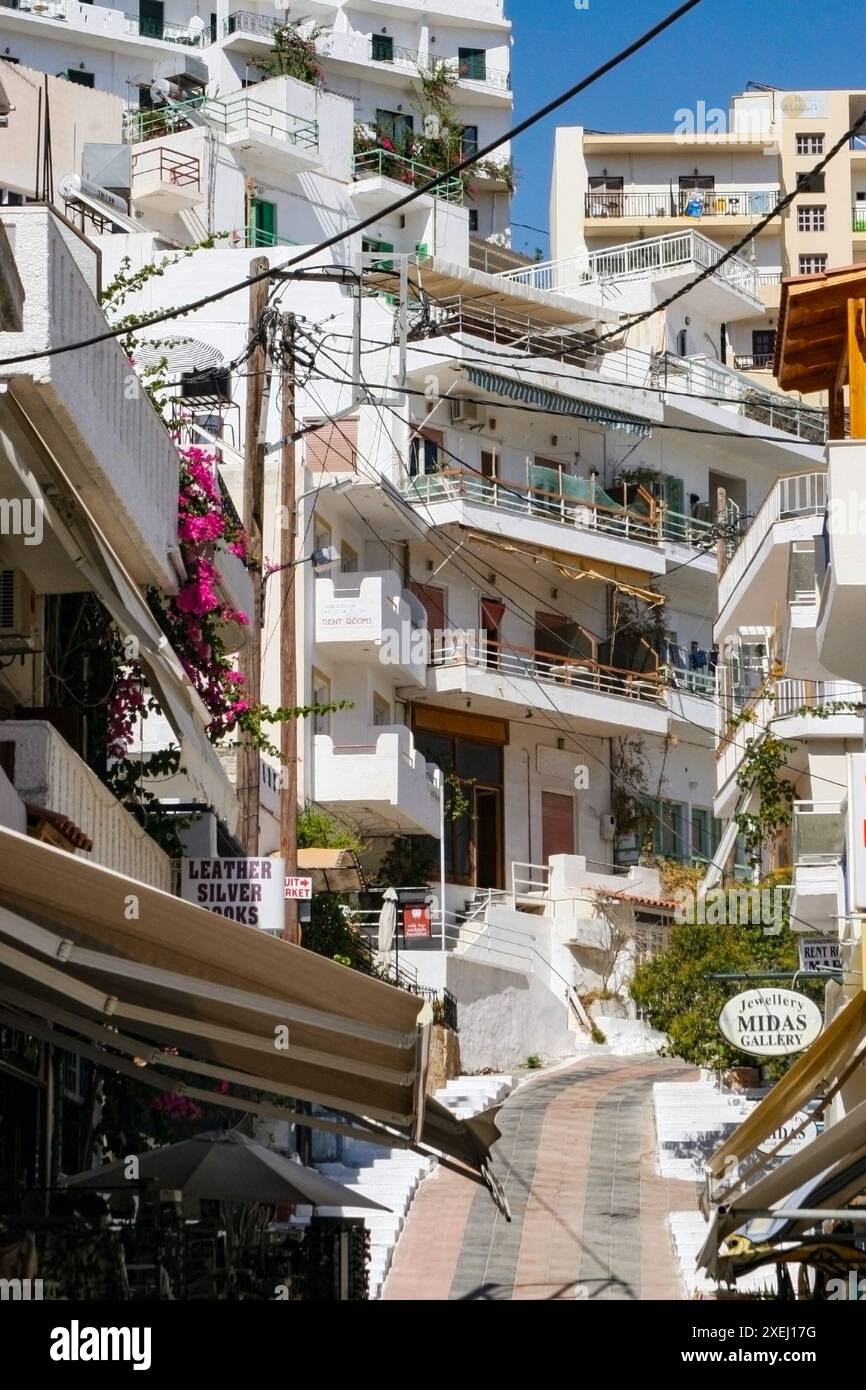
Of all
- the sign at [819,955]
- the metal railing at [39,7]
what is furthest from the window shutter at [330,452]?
the metal railing at [39,7]

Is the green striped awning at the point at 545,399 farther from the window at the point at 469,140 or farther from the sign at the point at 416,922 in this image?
the window at the point at 469,140

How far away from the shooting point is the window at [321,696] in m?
42.1

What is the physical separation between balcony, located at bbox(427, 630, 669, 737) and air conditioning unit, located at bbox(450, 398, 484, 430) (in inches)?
183

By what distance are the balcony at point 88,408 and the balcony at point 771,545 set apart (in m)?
14.8

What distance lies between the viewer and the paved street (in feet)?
71.3

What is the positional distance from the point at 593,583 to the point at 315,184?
12.6 meters

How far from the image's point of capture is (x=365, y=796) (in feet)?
132

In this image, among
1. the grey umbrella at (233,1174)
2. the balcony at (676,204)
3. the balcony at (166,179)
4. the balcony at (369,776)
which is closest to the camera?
the grey umbrella at (233,1174)

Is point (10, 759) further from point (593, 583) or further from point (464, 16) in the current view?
point (464, 16)

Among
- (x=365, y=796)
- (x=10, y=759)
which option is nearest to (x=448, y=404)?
(x=365, y=796)

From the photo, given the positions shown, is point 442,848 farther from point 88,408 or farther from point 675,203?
point 675,203

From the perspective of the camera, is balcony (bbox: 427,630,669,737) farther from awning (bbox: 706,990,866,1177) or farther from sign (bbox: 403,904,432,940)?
awning (bbox: 706,990,866,1177)

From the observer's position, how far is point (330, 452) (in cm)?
4219

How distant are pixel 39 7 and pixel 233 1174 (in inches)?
2142
